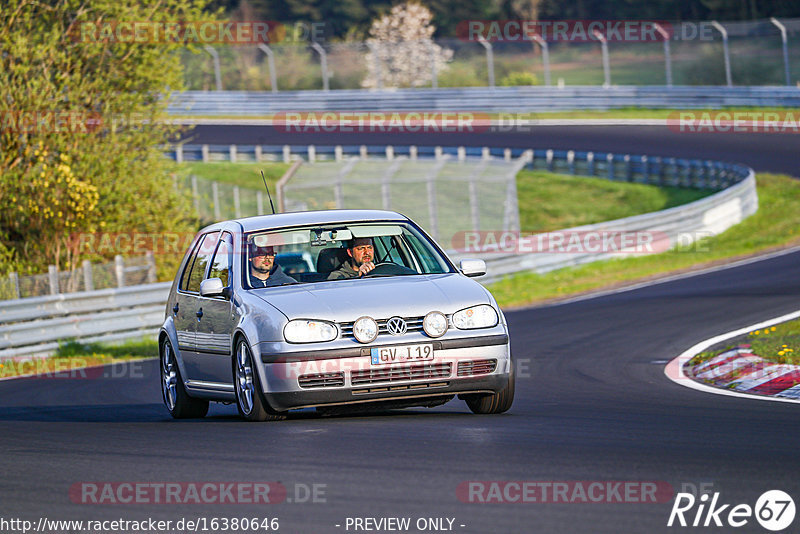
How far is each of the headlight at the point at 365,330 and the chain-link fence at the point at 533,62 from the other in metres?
36.3

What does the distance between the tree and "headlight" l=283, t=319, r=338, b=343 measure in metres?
16.2

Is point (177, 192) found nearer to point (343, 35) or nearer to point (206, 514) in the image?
point (206, 514)

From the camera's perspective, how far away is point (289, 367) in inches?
331

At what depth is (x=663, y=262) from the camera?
83.8ft

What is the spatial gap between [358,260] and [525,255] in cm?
1570

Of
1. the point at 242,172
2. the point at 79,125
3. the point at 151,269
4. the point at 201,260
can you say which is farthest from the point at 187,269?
the point at 242,172

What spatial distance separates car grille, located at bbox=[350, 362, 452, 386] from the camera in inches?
331

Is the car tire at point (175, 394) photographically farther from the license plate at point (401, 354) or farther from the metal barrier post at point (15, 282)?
the metal barrier post at point (15, 282)

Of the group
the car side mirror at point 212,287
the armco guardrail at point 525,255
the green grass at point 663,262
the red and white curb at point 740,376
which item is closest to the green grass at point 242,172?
the armco guardrail at point 525,255

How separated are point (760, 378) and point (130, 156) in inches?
Result: 685

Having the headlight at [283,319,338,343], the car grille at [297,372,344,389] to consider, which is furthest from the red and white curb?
the headlight at [283,319,338,343]

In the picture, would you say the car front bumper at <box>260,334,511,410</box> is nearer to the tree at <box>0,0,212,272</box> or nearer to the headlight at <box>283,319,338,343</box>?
the headlight at <box>283,319,338,343</box>

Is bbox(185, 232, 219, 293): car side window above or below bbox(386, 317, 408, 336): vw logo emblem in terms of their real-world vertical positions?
above

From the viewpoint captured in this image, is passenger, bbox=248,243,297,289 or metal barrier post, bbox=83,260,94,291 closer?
passenger, bbox=248,243,297,289
